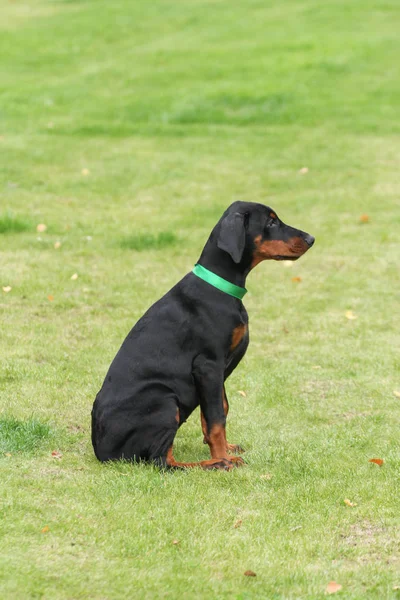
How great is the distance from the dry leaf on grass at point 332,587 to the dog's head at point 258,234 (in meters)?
2.20

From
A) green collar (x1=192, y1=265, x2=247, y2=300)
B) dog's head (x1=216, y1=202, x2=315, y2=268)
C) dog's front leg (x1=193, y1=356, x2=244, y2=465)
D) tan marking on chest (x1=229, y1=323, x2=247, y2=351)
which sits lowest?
dog's front leg (x1=193, y1=356, x2=244, y2=465)

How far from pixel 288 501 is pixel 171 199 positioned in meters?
8.54

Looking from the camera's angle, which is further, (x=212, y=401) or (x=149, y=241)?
(x=149, y=241)

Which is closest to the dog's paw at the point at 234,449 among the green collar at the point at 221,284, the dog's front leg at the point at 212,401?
the dog's front leg at the point at 212,401

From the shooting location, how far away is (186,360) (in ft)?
18.3

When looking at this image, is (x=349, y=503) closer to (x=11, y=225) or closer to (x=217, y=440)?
(x=217, y=440)

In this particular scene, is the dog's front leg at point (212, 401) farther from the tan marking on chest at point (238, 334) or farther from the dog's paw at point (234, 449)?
the dog's paw at point (234, 449)

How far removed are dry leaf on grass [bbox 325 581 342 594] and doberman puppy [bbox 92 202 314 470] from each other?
1488 mm

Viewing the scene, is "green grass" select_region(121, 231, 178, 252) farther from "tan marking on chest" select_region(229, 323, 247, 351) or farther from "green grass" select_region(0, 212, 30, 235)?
"tan marking on chest" select_region(229, 323, 247, 351)

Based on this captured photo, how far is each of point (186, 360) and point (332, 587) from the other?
6.21 ft

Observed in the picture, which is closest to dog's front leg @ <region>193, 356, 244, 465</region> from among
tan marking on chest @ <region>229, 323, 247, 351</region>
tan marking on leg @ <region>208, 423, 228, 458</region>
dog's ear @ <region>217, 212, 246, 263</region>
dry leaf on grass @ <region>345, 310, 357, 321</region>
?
tan marking on leg @ <region>208, 423, 228, 458</region>

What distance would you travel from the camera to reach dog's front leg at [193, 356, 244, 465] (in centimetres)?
552

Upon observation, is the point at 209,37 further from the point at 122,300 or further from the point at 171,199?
the point at 122,300

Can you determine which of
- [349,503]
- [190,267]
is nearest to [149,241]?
[190,267]
